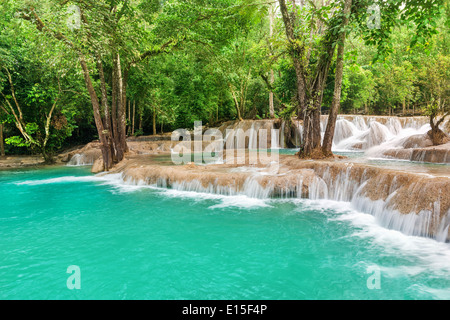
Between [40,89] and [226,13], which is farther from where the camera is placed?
[40,89]

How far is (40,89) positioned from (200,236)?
1408 centimetres

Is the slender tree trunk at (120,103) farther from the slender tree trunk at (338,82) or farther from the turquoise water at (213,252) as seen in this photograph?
the slender tree trunk at (338,82)

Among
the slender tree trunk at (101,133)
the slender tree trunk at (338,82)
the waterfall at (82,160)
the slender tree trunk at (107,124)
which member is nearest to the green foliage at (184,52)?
the slender tree trunk at (338,82)

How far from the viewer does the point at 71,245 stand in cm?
536

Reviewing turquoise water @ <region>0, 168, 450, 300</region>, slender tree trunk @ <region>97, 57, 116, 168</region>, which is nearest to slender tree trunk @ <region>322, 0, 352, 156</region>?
turquoise water @ <region>0, 168, 450, 300</region>

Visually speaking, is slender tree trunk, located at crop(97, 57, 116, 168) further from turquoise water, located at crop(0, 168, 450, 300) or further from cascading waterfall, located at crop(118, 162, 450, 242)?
turquoise water, located at crop(0, 168, 450, 300)

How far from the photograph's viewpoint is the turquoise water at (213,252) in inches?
150

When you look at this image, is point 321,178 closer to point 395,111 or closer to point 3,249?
point 3,249

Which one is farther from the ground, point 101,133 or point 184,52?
point 184,52

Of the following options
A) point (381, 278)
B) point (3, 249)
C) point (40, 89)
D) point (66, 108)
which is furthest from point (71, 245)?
point (66, 108)

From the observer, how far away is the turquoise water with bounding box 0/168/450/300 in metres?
3.82

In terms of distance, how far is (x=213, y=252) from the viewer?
16.3ft

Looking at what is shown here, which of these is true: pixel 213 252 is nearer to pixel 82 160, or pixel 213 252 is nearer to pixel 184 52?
pixel 184 52

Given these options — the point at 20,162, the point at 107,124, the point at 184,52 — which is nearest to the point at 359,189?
the point at 107,124
